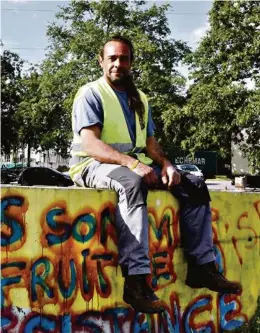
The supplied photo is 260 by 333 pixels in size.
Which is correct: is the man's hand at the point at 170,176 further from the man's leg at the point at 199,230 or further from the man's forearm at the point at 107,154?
the man's forearm at the point at 107,154

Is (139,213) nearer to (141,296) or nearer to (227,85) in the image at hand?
(141,296)

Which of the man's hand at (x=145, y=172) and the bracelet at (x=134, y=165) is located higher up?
the bracelet at (x=134, y=165)

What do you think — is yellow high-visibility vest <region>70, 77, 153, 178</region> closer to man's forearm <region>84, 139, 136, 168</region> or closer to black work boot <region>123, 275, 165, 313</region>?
man's forearm <region>84, 139, 136, 168</region>

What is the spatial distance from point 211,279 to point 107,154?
1047mm

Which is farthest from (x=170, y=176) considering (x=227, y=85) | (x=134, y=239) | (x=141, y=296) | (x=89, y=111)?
(x=227, y=85)

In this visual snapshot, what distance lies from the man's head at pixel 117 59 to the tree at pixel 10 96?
31.5 m

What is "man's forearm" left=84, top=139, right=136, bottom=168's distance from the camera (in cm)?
306

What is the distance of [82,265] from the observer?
3.04m

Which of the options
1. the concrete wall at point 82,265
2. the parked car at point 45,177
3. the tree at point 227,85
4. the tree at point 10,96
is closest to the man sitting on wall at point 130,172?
the concrete wall at point 82,265

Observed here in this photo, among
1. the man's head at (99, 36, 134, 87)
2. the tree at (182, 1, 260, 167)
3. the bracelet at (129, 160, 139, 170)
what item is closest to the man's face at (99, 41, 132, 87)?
the man's head at (99, 36, 134, 87)

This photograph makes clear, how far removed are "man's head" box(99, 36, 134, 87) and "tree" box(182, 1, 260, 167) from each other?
2201 cm

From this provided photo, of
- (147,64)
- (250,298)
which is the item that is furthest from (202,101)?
(250,298)

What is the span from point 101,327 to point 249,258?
4.42 feet

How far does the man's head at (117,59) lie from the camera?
128 inches
